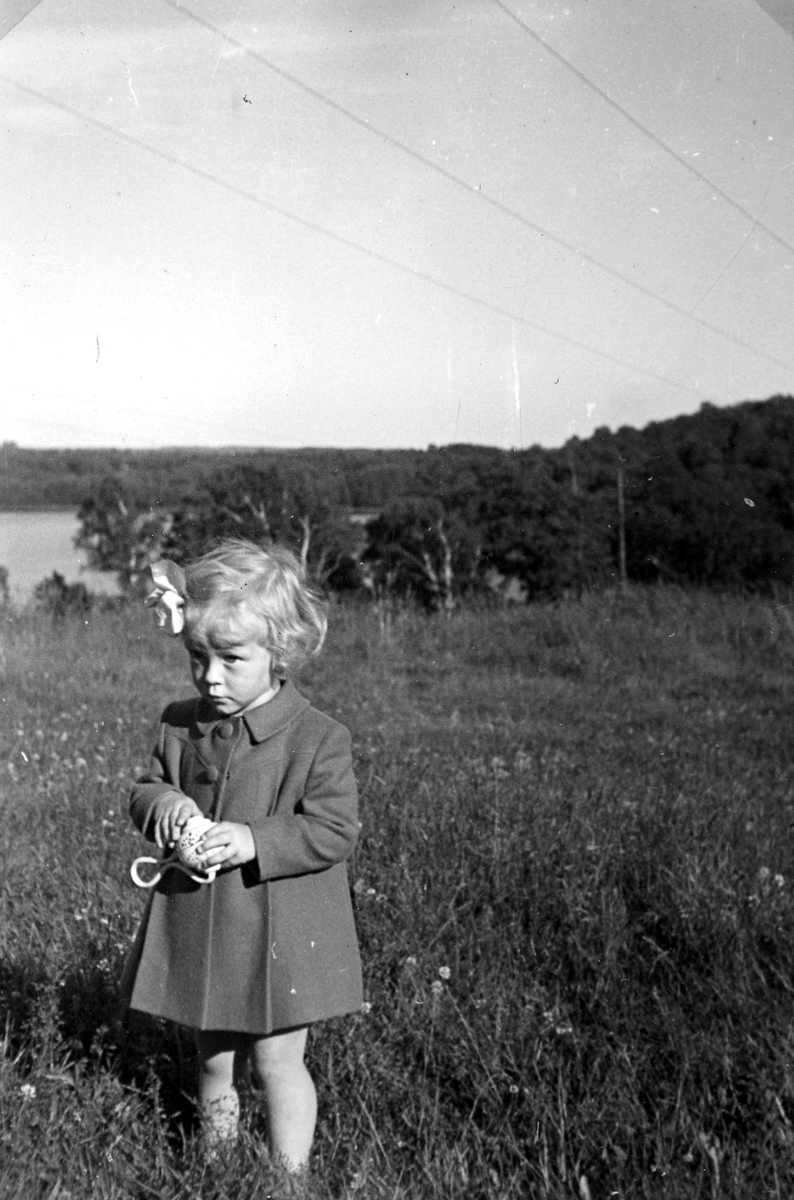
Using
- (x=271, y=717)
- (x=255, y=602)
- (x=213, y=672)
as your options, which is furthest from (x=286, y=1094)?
(x=255, y=602)

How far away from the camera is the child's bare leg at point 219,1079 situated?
9.00 feet

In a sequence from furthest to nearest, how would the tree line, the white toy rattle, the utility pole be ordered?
1. the tree line
2. the utility pole
3. the white toy rattle

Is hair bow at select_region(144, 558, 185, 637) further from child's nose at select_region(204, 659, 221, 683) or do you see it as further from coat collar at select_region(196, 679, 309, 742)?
coat collar at select_region(196, 679, 309, 742)

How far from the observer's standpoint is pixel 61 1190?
2561mm

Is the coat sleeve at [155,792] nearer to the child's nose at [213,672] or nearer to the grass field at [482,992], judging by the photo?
the child's nose at [213,672]

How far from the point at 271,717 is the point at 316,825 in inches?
9.6

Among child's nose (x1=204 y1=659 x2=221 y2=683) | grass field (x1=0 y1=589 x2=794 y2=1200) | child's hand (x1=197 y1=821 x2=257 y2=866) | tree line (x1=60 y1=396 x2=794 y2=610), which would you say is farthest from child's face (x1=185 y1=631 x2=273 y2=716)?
tree line (x1=60 y1=396 x2=794 y2=610)

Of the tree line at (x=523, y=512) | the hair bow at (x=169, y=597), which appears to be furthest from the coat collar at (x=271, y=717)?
the tree line at (x=523, y=512)

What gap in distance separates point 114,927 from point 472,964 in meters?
1.03

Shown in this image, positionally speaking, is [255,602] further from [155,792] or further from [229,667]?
[155,792]

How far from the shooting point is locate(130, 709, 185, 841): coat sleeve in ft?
8.48

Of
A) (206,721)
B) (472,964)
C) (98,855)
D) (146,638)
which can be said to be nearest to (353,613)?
(146,638)

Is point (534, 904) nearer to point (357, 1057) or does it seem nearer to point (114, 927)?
point (357, 1057)

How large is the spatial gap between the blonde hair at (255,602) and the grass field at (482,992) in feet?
3.28
